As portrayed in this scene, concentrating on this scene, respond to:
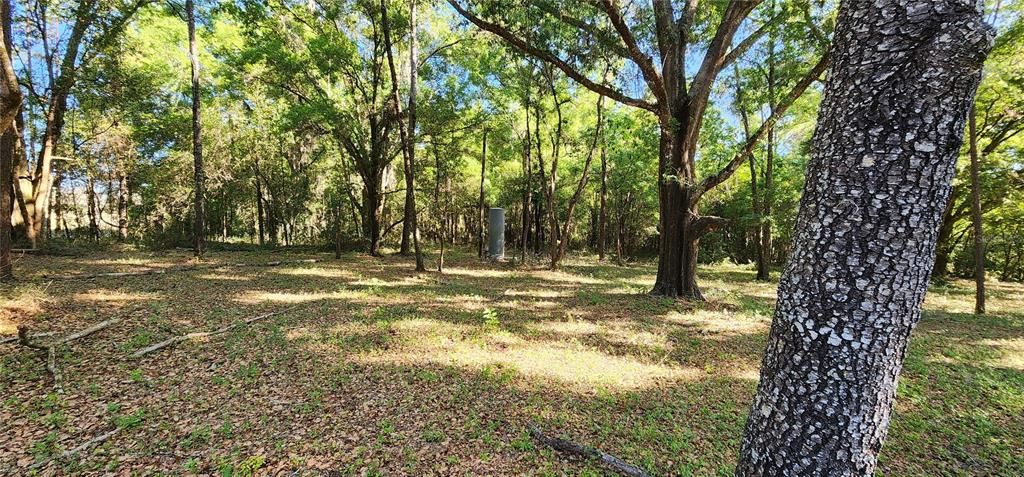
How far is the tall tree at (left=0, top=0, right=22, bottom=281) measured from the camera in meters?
5.48

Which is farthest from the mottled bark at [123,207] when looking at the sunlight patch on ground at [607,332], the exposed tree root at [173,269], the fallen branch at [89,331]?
the sunlight patch on ground at [607,332]

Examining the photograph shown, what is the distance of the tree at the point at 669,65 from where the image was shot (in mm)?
7008

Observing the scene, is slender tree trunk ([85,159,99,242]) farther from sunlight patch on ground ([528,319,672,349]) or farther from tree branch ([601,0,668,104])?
tree branch ([601,0,668,104])

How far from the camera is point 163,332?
540cm

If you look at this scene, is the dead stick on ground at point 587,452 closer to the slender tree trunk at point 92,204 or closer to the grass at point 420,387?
the grass at point 420,387

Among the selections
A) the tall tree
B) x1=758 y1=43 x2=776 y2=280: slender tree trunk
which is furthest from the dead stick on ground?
x1=758 y1=43 x2=776 y2=280: slender tree trunk

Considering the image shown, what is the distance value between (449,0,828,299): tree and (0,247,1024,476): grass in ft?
5.75

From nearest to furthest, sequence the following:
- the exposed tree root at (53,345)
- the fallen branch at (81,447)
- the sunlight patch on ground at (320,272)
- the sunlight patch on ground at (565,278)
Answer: the fallen branch at (81,447), the exposed tree root at (53,345), the sunlight patch on ground at (320,272), the sunlight patch on ground at (565,278)

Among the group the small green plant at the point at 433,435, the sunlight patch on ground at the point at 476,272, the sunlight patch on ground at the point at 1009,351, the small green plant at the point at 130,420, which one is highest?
the sunlight patch on ground at the point at 476,272

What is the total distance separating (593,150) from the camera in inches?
581

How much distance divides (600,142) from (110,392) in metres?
15.5

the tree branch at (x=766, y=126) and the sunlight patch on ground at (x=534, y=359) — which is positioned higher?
the tree branch at (x=766, y=126)

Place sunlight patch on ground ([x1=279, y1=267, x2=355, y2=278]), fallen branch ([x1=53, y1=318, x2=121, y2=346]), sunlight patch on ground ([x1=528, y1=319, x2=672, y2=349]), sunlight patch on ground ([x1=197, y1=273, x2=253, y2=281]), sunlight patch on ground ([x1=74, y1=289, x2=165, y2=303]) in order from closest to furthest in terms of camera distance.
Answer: fallen branch ([x1=53, y1=318, x2=121, y2=346]) → sunlight patch on ground ([x1=528, y1=319, x2=672, y2=349]) → sunlight patch on ground ([x1=74, y1=289, x2=165, y2=303]) → sunlight patch on ground ([x1=197, y1=273, x2=253, y2=281]) → sunlight patch on ground ([x1=279, y1=267, x2=355, y2=278])

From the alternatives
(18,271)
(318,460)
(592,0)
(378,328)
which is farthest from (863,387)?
(18,271)
